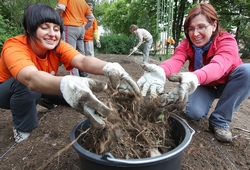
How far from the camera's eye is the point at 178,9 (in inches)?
396

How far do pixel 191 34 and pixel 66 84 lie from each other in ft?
3.78

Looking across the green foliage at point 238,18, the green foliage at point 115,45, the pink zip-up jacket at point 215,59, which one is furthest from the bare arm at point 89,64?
the green foliage at point 115,45

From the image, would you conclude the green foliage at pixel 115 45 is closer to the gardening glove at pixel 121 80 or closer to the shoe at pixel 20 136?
the shoe at pixel 20 136

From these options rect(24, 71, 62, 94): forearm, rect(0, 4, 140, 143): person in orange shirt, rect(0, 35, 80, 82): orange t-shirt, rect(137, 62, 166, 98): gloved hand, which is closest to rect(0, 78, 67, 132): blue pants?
rect(0, 4, 140, 143): person in orange shirt

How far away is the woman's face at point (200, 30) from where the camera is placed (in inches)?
65.0

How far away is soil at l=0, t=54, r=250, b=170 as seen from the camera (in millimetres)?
1439

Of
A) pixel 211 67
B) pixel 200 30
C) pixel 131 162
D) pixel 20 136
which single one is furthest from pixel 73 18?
pixel 131 162

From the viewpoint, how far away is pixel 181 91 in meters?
1.21

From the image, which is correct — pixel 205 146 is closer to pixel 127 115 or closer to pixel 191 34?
pixel 127 115

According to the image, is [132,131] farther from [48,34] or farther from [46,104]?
[46,104]

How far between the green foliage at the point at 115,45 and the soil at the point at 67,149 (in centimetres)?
849

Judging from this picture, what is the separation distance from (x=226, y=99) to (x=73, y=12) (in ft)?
8.01

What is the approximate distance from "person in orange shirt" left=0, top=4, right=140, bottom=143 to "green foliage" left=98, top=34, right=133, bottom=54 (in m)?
8.73

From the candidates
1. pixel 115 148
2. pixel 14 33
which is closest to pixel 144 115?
pixel 115 148
